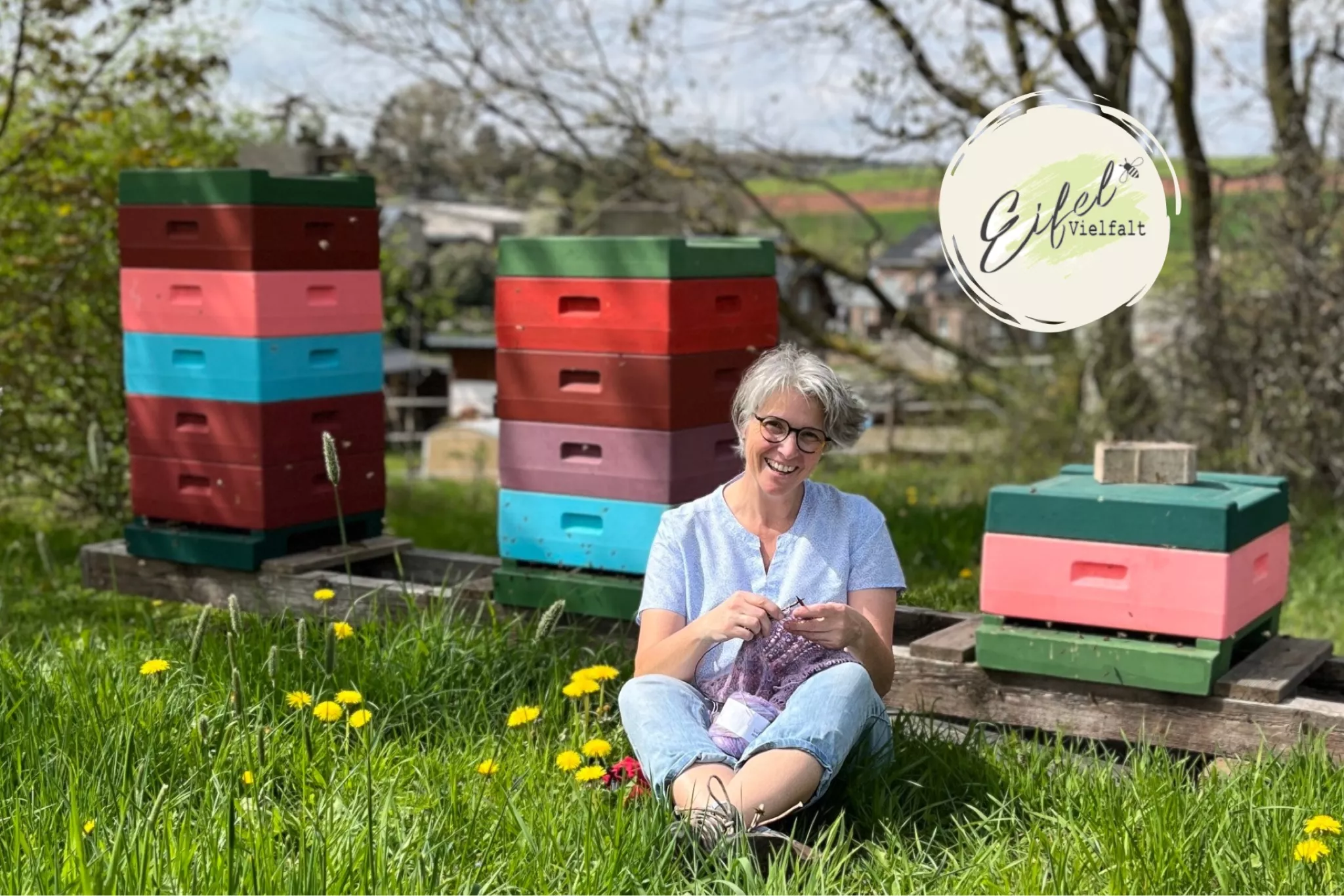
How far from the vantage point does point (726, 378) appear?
489cm

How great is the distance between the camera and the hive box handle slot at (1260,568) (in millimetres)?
4133

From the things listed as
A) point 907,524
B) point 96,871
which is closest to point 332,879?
point 96,871

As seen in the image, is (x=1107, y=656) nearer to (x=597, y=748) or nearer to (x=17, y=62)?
(x=597, y=748)

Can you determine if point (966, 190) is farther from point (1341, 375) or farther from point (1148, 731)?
point (1341, 375)

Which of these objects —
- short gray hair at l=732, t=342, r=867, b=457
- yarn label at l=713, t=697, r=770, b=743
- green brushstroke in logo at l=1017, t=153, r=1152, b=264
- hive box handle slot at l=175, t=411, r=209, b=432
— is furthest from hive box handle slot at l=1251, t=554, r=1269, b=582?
hive box handle slot at l=175, t=411, r=209, b=432

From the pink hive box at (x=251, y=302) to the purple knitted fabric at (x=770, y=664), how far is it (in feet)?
8.05

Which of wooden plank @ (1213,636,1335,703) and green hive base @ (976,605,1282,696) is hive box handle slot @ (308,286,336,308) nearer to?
green hive base @ (976,605,1282,696)

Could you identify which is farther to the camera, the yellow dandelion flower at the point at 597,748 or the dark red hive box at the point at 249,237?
the dark red hive box at the point at 249,237

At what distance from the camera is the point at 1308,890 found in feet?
9.69

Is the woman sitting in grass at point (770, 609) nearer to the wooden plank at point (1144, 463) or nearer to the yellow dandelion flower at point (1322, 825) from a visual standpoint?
the wooden plank at point (1144, 463)

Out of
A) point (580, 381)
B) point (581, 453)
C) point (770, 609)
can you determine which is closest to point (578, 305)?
point (580, 381)

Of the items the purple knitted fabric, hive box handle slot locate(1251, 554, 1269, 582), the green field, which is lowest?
the purple knitted fabric

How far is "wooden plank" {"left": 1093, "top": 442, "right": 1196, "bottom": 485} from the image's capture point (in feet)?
13.5

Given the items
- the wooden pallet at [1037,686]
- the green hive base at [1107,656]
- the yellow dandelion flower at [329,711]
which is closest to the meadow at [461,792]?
the yellow dandelion flower at [329,711]
